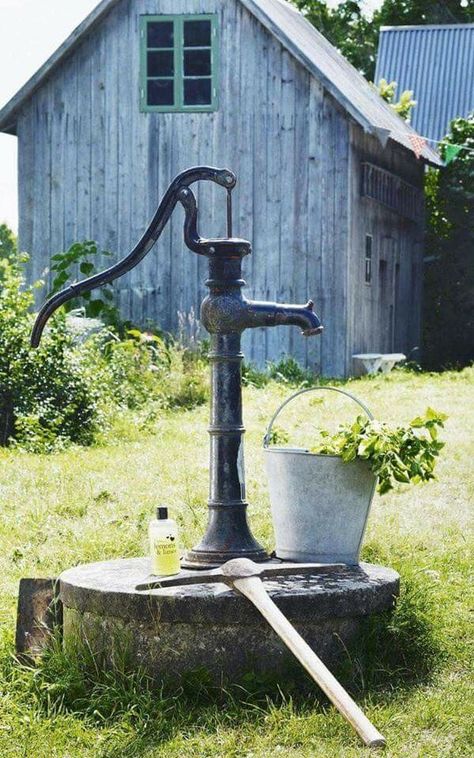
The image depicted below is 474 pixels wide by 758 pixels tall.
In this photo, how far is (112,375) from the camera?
39.1 ft

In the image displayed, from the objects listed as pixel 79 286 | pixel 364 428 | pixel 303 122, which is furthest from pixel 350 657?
pixel 303 122

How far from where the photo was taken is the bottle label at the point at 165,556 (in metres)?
4.57

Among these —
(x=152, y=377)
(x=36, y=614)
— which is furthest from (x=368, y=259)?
(x=36, y=614)

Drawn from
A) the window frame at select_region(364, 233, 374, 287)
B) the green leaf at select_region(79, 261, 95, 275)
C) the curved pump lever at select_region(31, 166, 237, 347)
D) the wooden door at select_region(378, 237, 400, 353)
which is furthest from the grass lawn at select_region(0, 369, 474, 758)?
the wooden door at select_region(378, 237, 400, 353)

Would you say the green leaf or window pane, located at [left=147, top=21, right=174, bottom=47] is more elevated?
window pane, located at [left=147, top=21, right=174, bottom=47]

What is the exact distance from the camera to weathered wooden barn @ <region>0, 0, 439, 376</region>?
1614cm

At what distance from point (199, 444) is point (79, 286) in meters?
5.15

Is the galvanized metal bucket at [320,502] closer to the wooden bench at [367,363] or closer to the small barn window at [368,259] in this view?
the wooden bench at [367,363]

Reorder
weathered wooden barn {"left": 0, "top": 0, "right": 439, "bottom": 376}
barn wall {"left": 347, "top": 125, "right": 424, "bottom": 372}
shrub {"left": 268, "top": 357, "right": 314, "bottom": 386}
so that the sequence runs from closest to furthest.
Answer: shrub {"left": 268, "top": 357, "right": 314, "bottom": 386}, weathered wooden barn {"left": 0, "top": 0, "right": 439, "bottom": 376}, barn wall {"left": 347, "top": 125, "right": 424, "bottom": 372}

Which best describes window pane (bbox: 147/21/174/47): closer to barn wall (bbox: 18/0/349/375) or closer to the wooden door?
barn wall (bbox: 18/0/349/375)

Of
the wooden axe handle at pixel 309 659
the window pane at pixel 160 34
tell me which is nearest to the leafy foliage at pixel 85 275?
the window pane at pixel 160 34

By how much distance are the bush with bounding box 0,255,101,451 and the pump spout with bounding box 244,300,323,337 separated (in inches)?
216

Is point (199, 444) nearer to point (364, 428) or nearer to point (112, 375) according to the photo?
point (112, 375)

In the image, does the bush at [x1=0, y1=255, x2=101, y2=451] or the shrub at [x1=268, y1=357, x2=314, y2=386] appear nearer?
A: the bush at [x1=0, y1=255, x2=101, y2=451]
